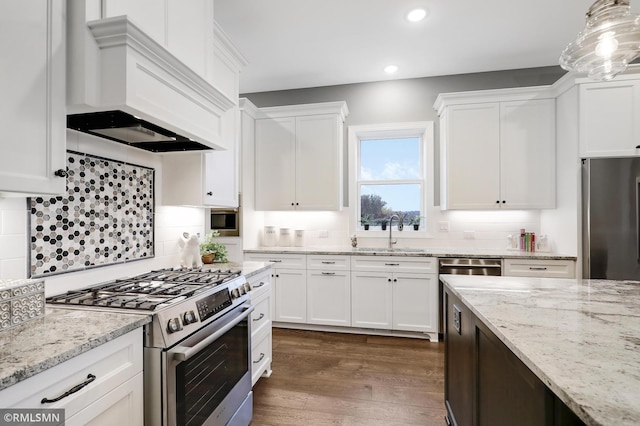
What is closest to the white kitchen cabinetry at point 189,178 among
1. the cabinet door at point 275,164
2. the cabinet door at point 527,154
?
the cabinet door at point 275,164

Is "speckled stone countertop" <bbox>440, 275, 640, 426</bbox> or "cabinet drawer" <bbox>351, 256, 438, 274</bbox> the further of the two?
"cabinet drawer" <bbox>351, 256, 438, 274</bbox>

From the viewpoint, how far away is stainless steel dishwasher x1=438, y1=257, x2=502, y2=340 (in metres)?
3.21

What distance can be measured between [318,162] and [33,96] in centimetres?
287

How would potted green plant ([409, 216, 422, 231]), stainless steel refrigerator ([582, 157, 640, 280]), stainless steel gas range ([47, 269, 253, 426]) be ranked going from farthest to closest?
potted green plant ([409, 216, 422, 231])
stainless steel refrigerator ([582, 157, 640, 280])
stainless steel gas range ([47, 269, 253, 426])

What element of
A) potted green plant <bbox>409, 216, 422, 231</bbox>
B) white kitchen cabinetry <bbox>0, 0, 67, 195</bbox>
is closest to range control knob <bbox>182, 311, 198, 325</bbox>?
white kitchen cabinetry <bbox>0, 0, 67, 195</bbox>

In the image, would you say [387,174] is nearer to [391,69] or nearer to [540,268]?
[391,69]

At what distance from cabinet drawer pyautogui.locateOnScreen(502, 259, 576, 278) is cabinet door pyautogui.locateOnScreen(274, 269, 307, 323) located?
2100 mm

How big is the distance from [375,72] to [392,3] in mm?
1206

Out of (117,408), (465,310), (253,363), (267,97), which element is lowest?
(253,363)

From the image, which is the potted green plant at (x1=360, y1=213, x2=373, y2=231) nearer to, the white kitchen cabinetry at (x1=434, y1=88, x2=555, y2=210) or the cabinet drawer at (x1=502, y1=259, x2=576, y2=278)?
the white kitchen cabinetry at (x1=434, y1=88, x2=555, y2=210)

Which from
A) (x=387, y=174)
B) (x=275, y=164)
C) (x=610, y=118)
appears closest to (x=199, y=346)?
(x=275, y=164)

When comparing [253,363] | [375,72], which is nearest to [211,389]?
[253,363]

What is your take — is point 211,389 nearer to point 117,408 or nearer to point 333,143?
point 117,408

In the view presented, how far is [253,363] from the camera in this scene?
2258 millimetres
